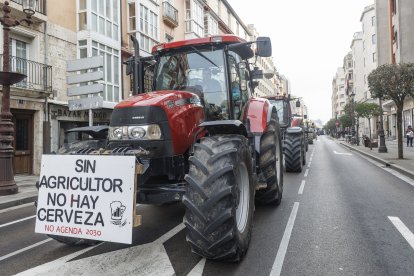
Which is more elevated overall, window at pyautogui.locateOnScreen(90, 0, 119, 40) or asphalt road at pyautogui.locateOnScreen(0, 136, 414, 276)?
window at pyautogui.locateOnScreen(90, 0, 119, 40)

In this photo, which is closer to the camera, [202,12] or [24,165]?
[24,165]

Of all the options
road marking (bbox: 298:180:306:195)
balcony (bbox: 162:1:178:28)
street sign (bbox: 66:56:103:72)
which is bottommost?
road marking (bbox: 298:180:306:195)

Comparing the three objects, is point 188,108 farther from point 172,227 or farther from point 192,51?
point 172,227

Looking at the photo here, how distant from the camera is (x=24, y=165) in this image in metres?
14.1

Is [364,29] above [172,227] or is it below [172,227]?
above

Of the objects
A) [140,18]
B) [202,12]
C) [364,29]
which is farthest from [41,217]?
[364,29]

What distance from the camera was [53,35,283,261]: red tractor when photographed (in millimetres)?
3504

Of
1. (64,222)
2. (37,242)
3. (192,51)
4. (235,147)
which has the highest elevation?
(192,51)

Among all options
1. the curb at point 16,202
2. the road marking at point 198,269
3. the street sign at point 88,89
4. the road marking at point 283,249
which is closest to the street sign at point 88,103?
the street sign at point 88,89

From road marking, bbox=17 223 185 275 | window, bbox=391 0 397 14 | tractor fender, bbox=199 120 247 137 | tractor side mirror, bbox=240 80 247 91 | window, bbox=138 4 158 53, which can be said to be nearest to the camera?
road marking, bbox=17 223 185 275

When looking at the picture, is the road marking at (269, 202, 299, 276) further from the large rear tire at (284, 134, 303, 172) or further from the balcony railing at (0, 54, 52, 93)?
the balcony railing at (0, 54, 52, 93)

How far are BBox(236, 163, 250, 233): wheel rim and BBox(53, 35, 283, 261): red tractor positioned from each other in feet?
0.04

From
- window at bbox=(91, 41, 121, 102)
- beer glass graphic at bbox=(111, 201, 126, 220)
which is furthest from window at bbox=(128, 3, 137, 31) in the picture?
beer glass graphic at bbox=(111, 201, 126, 220)

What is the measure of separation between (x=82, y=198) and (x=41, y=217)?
0.55 metres
